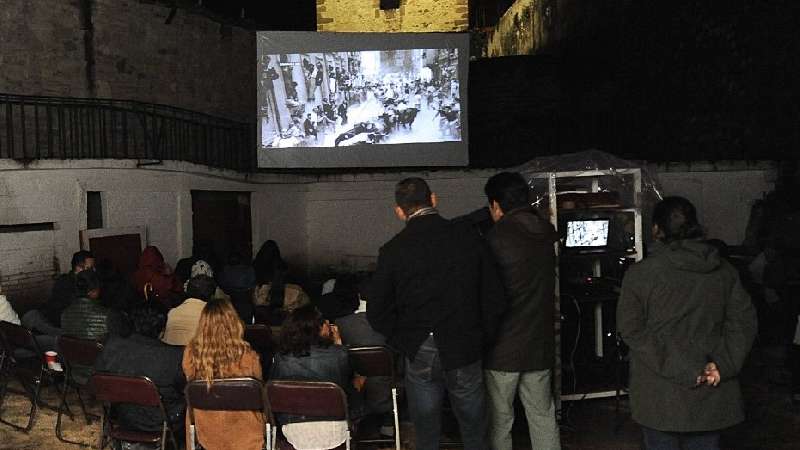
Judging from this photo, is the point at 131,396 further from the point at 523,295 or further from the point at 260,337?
the point at 523,295

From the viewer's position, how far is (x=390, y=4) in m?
15.4

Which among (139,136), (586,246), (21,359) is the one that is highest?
(139,136)

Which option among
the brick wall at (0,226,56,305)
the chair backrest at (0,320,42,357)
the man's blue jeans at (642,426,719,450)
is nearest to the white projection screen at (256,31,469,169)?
→ the brick wall at (0,226,56,305)

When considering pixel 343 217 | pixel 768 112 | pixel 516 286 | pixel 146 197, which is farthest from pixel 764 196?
pixel 146 197

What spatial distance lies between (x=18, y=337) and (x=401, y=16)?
1267cm

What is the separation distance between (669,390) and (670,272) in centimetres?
41

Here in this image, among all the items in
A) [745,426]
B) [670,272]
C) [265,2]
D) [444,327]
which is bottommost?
→ [745,426]

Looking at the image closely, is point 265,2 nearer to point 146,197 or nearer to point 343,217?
point 343,217

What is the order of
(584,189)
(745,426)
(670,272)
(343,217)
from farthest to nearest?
(343,217) → (584,189) → (745,426) → (670,272)

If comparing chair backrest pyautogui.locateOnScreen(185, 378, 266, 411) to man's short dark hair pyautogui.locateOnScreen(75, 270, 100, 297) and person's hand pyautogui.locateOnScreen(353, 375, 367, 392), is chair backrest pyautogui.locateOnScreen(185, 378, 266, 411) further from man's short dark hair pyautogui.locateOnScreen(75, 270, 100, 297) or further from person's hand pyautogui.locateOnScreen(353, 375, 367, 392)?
man's short dark hair pyautogui.locateOnScreen(75, 270, 100, 297)

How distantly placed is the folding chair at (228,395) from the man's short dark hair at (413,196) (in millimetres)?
963

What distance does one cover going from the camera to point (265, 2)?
15.8 metres

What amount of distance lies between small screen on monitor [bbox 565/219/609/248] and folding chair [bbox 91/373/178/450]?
8.71 feet

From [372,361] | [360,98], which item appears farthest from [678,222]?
[360,98]
